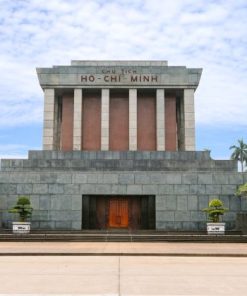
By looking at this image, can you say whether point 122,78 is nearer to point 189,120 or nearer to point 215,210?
point 189,120

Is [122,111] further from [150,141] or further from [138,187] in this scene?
[138,187]

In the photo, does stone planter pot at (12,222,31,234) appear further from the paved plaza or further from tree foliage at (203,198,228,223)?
tree foliage at (203,198,228,223)

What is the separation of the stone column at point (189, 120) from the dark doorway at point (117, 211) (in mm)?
9896

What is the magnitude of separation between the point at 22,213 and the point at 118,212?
6.33 m

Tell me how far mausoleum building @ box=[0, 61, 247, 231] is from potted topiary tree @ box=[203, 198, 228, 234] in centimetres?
211

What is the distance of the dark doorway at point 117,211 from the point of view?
28.2 m

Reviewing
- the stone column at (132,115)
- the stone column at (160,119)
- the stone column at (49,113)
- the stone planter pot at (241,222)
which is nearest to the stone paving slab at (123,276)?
the stone planter pot at (241,222)

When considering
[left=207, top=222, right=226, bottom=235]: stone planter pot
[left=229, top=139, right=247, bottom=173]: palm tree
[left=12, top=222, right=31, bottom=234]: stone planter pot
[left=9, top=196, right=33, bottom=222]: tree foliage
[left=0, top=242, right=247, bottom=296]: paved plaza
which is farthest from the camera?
[left=229, top=139, right=247, bottom=173]: palm tree

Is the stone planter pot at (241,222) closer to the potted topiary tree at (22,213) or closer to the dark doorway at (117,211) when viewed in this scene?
the dark doorway at (117,211)

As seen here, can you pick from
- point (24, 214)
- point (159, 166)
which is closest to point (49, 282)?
point (24, 214)

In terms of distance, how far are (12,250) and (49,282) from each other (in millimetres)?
8075

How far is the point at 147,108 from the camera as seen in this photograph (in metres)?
38.9

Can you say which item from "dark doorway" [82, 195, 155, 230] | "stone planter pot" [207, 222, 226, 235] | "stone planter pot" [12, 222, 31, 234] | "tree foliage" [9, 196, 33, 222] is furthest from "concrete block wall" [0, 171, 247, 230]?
"stone planter pot" [207, 222, 226, 235]

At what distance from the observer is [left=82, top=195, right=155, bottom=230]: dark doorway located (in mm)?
28219
